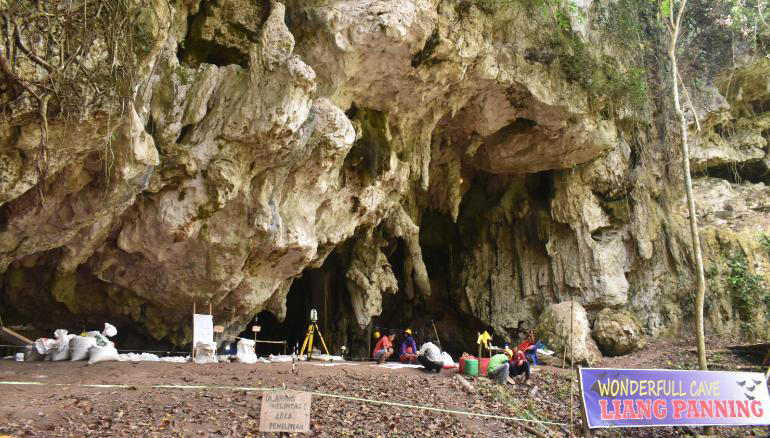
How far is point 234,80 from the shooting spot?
947cm

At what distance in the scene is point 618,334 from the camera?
14.2 meters

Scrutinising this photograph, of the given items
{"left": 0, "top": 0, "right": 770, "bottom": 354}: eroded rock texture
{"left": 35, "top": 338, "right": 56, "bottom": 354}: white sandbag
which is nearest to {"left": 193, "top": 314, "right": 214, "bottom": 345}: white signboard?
{"left": 0, "top": 0, "right": 770, "bottom": 354}: eroded rock texture

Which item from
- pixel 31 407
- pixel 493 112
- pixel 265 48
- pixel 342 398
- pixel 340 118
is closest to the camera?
pixel 31 407

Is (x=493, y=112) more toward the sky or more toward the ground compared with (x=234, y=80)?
more toward the sky

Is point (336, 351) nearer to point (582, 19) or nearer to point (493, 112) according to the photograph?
point (493, 112)

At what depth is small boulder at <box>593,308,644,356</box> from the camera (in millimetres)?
14141

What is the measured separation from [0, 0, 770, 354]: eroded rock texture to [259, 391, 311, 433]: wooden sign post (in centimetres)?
384

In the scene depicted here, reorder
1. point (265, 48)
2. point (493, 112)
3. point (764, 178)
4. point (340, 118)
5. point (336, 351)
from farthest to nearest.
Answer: point (764, 178)
point (336, 351)
point (493, 112)
point (340, 118)
point (265, 48)

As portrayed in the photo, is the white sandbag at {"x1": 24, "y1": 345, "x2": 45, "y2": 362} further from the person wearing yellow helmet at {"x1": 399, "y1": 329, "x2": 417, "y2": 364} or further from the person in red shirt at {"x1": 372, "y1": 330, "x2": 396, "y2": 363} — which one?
the person wearing yellow helmet at {"x1": 399, "y1": 329, "x2": 417, "y2": 364}

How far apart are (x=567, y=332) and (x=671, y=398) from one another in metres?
6.24

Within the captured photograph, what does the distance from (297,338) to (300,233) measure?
9459 millimetres

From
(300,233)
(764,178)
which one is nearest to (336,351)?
(300,233)

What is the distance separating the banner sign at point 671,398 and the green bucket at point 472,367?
127 inches

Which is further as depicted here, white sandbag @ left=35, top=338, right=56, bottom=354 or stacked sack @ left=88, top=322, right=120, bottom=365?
white sandbag @ left=35, top=338, right=56, bottom=354
